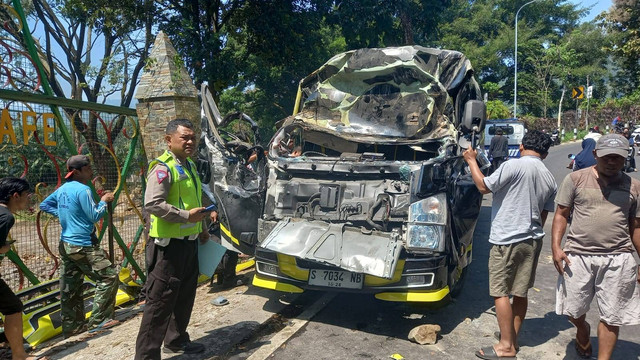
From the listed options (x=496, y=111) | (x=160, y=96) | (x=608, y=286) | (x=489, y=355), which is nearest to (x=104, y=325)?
(x=160, y=96)

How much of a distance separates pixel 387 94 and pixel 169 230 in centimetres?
351

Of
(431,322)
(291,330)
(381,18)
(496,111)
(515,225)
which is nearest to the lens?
(515,225)

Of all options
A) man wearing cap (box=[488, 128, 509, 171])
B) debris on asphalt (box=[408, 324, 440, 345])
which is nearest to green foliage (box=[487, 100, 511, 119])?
man wearing cap (box=[488, 128, 509, 171])

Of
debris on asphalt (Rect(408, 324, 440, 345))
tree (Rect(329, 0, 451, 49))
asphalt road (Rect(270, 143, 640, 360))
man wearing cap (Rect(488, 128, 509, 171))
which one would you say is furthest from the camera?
tree (Rect(329, 0, 451, 49))

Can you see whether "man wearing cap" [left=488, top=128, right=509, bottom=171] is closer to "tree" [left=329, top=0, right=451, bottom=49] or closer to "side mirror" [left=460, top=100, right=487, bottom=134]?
"tree" [left=329, top=0, right=451, bottom=49]

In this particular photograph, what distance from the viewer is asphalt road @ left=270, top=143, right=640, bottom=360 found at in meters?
3.62

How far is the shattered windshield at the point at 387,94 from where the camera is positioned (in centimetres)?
546

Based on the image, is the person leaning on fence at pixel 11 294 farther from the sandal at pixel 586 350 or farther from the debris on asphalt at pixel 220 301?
the sandal at pixel 586 350

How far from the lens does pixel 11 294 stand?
335 centimetres

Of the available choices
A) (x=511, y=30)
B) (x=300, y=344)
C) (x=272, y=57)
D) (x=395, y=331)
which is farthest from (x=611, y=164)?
(x=511, y=30)

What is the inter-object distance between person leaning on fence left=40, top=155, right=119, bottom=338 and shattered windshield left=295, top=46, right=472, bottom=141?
2719mm

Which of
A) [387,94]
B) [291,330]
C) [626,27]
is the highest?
[626,27]

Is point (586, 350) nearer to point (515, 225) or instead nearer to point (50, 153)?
point (515, 225)

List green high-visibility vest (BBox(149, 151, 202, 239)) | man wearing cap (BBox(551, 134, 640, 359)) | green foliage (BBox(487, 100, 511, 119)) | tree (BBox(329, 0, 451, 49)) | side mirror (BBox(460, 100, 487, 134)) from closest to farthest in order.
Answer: man wearing cap (BBox(551, 134, 640, 359)) → green high-visibility vest (BBox(149, 151, 202, 239)) → side mirror (BBox(460, 100, 487, 134)) → tree (BBox(329, 0, 451, 49)) → green foliage (BBox(487, 100, 511, 119))
